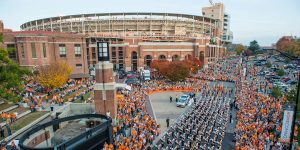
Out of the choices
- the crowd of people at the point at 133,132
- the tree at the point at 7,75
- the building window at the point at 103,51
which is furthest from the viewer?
the building window at the point at 103,51

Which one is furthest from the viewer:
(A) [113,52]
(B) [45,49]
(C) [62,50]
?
(A) [113,52]

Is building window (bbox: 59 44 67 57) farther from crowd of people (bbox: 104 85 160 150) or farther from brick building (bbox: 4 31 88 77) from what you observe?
crowd of people (bbox: 104 85 160 150)

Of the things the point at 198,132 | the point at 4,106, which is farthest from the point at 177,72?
the point at 4,106

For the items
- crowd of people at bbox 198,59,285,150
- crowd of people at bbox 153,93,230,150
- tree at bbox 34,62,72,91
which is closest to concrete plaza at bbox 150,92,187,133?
crowd of people at bbox 153,93,230,150

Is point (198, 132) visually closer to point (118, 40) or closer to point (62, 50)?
point (62, 50)

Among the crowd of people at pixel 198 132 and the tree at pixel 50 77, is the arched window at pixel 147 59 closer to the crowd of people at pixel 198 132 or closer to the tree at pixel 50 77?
the tree at pixel 50 77

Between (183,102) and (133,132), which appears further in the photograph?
(183,102)

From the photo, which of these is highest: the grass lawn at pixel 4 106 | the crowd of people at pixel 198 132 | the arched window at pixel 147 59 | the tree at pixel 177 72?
the arched window at pixel 147 59

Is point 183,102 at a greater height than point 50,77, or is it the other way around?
point 50,77

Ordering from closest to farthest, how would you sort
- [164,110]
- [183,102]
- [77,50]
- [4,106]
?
[4,106] < [164,110] < [183,102] < [77,50]

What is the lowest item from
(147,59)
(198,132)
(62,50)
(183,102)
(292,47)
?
(198,132)

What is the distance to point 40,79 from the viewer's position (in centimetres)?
2775

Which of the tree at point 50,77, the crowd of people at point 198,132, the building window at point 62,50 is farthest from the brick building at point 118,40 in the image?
the crowd of people at point 198,132

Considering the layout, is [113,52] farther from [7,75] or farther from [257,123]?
[257,123]
